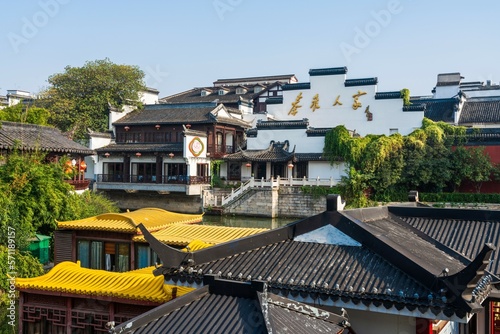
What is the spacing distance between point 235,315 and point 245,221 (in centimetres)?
2534

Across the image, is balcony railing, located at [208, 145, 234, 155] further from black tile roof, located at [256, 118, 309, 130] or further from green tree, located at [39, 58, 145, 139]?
green tree, located at [39, 58, 145, 139]

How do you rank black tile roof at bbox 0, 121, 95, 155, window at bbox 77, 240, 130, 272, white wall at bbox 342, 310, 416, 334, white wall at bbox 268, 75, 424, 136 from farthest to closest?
white wall at bbox 268, 75, 424, 136
black tile roof at bbox 0, 121, 95, 155
window at bbox 77, 240, 130, 272
white wall at bbox 342, 310, 416, 334

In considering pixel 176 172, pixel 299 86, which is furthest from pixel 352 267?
pixel 299 86

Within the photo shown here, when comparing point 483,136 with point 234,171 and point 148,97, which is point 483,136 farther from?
point 148,97

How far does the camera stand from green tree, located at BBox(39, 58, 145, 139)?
38.7 m

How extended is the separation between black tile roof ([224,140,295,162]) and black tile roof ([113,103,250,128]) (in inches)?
129

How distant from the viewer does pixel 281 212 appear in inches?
1230

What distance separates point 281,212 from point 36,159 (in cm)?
1773

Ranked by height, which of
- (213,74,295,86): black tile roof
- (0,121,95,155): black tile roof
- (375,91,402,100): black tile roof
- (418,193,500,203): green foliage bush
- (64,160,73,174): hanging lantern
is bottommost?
(418,193,500,203): green foliage bush

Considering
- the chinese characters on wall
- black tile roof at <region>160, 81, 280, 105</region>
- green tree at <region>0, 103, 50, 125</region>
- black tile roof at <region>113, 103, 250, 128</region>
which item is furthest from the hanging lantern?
black tile roof at <region>160, 81, 280, 105</region>


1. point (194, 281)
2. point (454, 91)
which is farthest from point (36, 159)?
point (454, 91)

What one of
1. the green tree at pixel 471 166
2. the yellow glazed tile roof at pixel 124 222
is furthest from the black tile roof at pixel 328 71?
the yellow glazed tile roof at pixel 124 222

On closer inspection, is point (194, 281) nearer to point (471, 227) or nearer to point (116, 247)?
point (471, 227)

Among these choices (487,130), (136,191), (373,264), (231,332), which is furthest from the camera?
(136,191)
